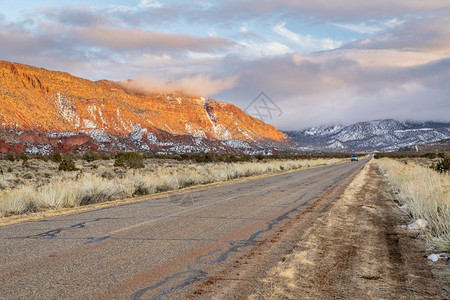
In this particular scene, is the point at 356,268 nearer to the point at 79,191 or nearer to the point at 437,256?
the point at 437,256

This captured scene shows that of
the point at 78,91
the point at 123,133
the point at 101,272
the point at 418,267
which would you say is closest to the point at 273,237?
the point at 418,267

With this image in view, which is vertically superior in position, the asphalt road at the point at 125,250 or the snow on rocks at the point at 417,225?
the asphalt road at the point at 125,250

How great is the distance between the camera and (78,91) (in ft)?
420

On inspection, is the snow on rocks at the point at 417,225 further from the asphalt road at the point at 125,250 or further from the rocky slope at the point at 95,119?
the rocky slope at the point at 95,119

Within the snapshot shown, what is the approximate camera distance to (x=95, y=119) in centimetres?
11831

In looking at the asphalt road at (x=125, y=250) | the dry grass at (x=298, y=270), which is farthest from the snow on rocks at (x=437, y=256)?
the asphalt road at (x=125, y=250)

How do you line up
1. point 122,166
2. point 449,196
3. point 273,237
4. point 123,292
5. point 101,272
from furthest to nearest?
point 122,166
point 449,196
point 273,237
point 101,272
point 123,292

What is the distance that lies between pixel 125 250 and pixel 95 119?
392 feet

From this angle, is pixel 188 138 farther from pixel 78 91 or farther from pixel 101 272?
pixel 101 272

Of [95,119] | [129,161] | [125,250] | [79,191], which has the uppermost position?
[95,119]

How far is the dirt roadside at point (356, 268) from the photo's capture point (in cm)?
457

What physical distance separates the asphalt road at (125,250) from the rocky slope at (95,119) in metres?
79.5

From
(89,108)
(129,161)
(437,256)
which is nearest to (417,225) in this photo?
(437,256)

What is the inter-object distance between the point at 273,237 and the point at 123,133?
119 metres
